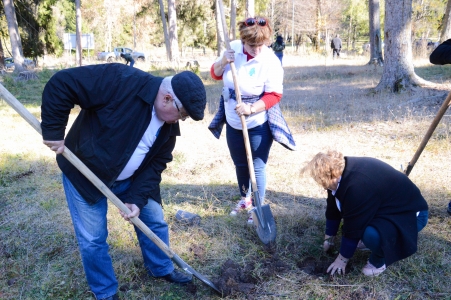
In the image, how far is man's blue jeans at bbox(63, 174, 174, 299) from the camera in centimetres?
229

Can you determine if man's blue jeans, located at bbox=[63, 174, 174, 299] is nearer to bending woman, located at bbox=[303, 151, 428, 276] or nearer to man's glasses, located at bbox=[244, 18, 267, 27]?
bending woman, located at bbox=[303, 151, 428, 276]

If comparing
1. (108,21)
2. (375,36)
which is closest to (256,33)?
(375,36)

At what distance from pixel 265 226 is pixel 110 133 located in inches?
66.1

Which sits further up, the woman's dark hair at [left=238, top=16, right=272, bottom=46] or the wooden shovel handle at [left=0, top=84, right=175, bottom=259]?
the woman's dark hair at [left=238, top=16, right=272, bottom=46]

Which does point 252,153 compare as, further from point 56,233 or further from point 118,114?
point 56,233

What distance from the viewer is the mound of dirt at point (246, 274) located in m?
2.73

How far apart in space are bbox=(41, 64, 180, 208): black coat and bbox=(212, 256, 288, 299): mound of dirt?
0.98m

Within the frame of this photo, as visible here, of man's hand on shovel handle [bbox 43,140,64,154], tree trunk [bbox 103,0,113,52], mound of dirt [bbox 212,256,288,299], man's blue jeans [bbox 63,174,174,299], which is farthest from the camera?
tree trunk [bbox 103,0,113,52]

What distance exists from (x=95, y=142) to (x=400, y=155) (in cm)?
446

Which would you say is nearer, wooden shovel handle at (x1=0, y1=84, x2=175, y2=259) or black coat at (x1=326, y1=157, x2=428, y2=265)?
wooden shovel handle at (x1=0, y1=84, x2=175, y2=259)

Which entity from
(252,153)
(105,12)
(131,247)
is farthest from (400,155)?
(105,12)

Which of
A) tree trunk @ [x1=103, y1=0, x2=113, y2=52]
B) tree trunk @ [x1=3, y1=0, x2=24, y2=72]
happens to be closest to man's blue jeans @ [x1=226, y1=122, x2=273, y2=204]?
tree trunk @ [x1=3, y1=0, x2=24, y2=72]

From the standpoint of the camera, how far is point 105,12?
34.3 m

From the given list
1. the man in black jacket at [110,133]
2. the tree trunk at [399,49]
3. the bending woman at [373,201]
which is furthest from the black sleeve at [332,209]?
the tree trunk at [399,49]
